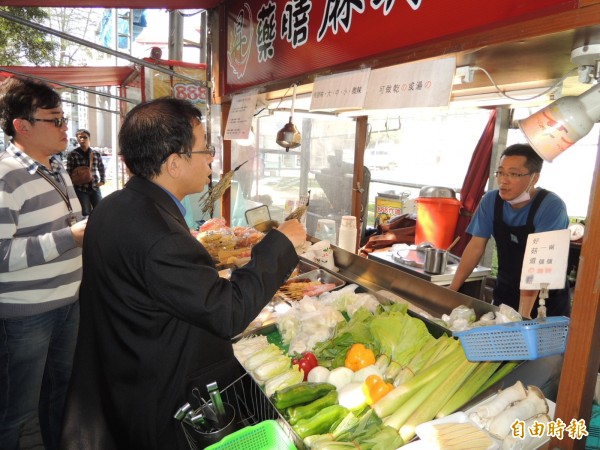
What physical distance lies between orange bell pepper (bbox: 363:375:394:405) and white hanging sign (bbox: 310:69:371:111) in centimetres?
155

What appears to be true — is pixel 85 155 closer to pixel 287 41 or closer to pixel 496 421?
pixel 287 41

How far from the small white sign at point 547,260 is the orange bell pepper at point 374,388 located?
756 millimetres

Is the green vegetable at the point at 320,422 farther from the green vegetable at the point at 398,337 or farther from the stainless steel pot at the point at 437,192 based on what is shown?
the stainless steel pot at the point at 437,192

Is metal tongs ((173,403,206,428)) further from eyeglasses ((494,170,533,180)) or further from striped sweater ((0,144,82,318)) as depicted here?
eyeglasses ((494,170,533,180))

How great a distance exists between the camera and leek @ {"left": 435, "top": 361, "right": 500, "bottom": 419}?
5.54ft

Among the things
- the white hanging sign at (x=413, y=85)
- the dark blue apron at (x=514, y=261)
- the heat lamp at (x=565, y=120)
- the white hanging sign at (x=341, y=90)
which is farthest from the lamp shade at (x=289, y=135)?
the heat lamp at (x=565, y=120)

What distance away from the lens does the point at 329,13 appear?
287 centimetres

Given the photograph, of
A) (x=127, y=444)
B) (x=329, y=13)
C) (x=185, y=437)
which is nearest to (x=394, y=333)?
(x=185, y=437)

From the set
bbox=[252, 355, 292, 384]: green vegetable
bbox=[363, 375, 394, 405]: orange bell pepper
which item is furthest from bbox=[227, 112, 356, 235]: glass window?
bbox=[363, 375, 394, 405]: orange bell pepper

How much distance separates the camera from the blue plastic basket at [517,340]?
151 centimetres

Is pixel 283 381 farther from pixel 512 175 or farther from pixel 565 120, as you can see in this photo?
pixel 512 175

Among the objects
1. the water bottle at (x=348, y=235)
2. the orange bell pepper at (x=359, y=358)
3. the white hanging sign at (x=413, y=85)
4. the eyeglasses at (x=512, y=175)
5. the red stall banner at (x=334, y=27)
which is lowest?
the orange bell pepper at (x=359, y=358)

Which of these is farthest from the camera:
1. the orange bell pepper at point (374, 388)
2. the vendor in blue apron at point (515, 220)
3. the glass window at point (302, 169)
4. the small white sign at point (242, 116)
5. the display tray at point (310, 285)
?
the glass window at point (302, 169)

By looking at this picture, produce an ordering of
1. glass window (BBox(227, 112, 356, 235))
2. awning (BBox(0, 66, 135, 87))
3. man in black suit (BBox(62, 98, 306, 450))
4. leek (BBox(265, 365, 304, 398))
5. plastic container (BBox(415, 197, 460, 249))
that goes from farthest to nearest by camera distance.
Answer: awning (BBox(0, 66, 135, 87))
glass window (BBox(227, 112, 356, 235))
plastic container (BBox(415, 197, 460, 249))
leek (BBox(265, 365, 304, 398))
man in black suit (BBox(62, 98, 306, 450))
